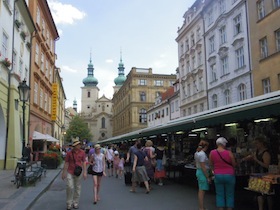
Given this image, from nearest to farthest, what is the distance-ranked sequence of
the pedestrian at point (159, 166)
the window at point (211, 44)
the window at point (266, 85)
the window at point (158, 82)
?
the pedestrian at point (159, 166), the window at point (266, 85), the window at point (211, 44), the window at point (158, 82)

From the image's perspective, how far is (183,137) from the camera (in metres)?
21.8

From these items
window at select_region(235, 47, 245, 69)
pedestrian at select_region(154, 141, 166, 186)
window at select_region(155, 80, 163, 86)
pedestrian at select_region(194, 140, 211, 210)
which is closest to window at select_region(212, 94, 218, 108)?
window at select_region(235, 47, 245, 69)

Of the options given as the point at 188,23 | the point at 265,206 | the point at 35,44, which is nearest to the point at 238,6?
the point at 188,23

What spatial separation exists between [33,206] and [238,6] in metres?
24.7

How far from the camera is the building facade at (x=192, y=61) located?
37.4 meters

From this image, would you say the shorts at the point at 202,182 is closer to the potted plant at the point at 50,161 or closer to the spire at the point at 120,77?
the potted plant at the point at 50,161

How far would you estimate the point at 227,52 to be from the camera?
30984mm

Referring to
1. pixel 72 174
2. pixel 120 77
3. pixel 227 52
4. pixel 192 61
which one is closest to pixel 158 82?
pixel 192 61

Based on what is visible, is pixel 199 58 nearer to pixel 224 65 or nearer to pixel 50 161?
pixel 224 65

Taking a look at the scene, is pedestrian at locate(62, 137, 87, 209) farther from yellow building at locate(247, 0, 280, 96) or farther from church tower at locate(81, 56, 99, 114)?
church tower at locate(81, 56, 99, 114)

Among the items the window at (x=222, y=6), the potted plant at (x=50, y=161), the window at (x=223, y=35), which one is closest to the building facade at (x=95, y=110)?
the window at (x=223, y=35)

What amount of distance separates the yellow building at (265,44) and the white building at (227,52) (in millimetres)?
1083

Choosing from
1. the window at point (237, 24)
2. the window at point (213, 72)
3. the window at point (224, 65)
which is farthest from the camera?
the window at point (213, 72)

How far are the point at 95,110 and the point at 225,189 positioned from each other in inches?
4846
